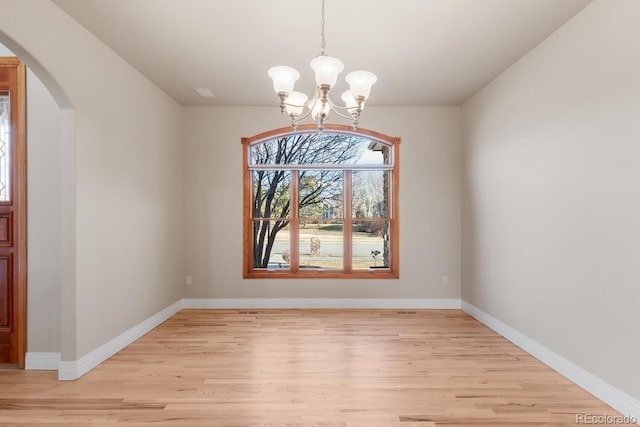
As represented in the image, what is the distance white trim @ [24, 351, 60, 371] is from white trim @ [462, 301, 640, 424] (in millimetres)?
4190

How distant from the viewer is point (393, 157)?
467 cm

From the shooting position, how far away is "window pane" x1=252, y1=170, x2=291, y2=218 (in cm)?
477

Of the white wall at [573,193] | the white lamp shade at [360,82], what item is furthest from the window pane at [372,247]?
the white lamp shade at [360,82]

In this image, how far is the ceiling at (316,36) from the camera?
2414 mm

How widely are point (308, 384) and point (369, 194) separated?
116 inches

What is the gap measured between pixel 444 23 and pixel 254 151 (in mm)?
2971

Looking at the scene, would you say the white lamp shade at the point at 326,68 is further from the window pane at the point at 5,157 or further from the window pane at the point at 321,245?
the window pane at the point at 321,245

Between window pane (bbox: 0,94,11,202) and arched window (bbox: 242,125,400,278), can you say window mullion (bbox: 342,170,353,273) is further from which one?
window pane (bbox: 0,94,11,202)

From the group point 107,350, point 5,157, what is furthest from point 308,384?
point 5,157

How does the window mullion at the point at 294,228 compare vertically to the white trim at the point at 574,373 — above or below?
above

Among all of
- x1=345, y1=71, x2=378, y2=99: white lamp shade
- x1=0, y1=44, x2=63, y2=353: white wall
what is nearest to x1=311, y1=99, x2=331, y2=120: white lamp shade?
x1=345, y1=71, x2=378, y2=99: white lamp shade

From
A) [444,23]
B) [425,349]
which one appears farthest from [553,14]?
[425,349]

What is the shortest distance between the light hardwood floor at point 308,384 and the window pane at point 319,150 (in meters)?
2.37

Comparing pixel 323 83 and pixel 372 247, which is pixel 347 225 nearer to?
pixel 372 247
